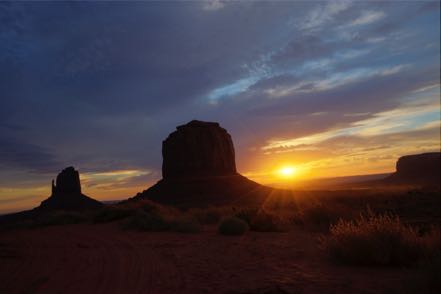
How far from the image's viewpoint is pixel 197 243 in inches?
504

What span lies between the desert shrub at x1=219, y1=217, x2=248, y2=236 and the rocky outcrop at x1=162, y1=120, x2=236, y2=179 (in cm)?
6273

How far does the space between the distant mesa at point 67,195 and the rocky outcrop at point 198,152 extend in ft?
65.5

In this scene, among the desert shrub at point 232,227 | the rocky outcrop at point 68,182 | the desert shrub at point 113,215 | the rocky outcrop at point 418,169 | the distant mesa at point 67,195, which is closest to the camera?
the desert shrub at point 232,227

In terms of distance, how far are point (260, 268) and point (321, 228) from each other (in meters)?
9.01

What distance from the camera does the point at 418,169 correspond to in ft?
359

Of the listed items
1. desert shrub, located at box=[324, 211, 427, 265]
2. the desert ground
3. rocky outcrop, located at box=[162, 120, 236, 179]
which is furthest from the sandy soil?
rocky outcrop, located at box=[162, 120, 236, 179]

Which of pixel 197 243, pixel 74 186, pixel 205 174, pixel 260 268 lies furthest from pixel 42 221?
pixel 74 186

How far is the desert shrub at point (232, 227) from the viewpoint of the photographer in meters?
14.8

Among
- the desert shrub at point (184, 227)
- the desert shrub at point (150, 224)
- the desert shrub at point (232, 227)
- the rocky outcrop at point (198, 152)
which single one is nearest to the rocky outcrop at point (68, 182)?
the rocky outcrop at point (198, 152)

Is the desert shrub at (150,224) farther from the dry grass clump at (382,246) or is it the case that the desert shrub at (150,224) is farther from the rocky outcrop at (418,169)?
the rocky outcrop at (418,169)

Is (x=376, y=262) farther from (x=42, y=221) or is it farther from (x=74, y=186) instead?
(x=74, y=186)

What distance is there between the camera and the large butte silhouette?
69.5 metres

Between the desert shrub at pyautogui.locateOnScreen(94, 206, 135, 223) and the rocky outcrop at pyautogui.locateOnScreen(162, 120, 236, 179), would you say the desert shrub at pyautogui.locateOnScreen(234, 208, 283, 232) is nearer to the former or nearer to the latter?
the desert shrub at pyautogui.locateOnScreen(94, 206, 135, 223)

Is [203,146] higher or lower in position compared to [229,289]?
higher
